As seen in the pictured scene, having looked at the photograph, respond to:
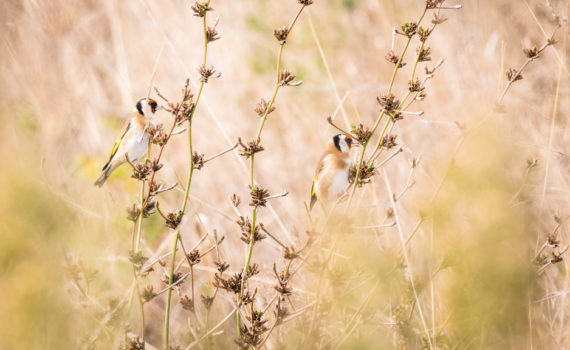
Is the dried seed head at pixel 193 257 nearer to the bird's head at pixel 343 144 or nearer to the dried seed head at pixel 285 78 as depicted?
the dried seed head at pixel 285 78

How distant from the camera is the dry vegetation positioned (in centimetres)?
77

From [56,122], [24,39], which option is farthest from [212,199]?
[24,39]

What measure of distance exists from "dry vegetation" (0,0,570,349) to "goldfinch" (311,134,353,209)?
0.10 metres

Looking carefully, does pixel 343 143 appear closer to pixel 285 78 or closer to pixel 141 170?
pixel 285 78

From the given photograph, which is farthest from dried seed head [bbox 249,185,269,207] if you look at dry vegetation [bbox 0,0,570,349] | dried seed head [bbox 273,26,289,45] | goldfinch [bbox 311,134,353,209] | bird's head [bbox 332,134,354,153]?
bird's head [bbox 332,134,354,153]

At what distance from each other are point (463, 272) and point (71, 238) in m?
0.53

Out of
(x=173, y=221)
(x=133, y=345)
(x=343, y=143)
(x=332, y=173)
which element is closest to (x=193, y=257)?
(x=173, y=221)

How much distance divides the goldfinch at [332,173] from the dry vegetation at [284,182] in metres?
0.10

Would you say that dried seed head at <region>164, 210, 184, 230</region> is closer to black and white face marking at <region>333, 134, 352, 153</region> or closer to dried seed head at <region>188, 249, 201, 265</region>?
dried seed head at <region>188, 249, 201, 265</region>

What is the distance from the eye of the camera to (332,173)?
1.99 m

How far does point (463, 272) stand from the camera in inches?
30.2

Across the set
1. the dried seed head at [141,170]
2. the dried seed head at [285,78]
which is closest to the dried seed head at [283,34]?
the dried seed head at [285,78]

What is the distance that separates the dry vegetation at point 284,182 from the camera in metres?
0.77

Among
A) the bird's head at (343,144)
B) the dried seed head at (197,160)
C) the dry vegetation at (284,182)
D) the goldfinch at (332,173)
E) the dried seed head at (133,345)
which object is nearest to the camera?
the dry vegetation at (284,182)
